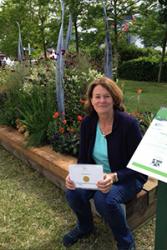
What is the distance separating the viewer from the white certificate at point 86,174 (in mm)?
1939

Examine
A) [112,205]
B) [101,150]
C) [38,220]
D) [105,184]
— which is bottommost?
[38,220]

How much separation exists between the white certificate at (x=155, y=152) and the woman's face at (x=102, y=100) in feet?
1.90

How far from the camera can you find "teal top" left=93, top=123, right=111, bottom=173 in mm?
2322

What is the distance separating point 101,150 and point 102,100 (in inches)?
15.6

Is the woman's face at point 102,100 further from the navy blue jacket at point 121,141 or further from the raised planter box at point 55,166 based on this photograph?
the raised planter box at point 55,166

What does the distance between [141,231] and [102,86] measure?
127cm

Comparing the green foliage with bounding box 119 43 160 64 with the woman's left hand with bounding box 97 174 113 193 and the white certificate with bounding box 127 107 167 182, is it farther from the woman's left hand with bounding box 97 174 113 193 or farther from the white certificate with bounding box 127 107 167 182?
the white certificate with bounding box 127 107 167 182

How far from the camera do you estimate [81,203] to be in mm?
2305

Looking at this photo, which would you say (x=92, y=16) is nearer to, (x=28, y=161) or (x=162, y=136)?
(x=28, y=161)

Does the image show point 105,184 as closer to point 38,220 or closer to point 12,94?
point 38,220

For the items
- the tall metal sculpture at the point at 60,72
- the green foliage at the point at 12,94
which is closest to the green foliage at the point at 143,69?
the green foliage at the point at 12,94

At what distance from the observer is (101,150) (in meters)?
2.34

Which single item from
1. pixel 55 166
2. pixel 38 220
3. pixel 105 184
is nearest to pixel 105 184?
pixel 105 184

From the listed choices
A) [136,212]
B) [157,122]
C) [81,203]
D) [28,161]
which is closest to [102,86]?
[157,122]
